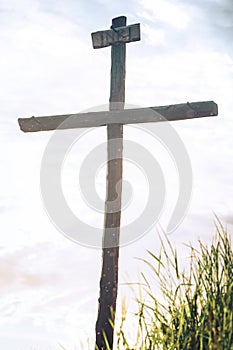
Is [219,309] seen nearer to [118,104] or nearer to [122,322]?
[122,322]

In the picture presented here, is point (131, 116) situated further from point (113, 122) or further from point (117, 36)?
point (117, 36)

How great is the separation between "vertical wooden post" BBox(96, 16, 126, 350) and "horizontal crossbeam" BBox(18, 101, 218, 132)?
11 cm

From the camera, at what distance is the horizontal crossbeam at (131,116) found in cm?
706

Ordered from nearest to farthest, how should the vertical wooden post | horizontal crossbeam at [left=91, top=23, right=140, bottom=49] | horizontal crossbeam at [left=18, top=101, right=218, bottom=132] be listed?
1. the vertical wooden post
2. horizontal crossbeam at [left=18, top=101, right=218, bottom=132]
3. horizontal crossbeam at [left=91, top=23, right=140, bottom=49]

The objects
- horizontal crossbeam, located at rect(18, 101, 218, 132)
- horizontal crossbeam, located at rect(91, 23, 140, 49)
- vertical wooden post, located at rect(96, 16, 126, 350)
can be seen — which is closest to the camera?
vertical wooden post, located at rect(96, 16, 126, 350)

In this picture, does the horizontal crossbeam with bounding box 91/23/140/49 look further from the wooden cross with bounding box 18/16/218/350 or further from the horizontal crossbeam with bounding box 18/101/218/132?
the horizontal crossbeam with bounding box 18/101/218/132

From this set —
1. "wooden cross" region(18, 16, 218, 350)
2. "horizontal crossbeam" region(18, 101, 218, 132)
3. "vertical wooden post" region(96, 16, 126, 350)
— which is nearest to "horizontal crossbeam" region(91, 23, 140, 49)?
"wooden cross" region(18, 16, 218, 350)

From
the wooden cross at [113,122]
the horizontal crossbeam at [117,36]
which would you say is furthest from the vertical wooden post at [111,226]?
Result: the horizontal crossbeam at [117,36]

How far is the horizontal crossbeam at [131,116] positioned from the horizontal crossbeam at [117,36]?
94 centimetres

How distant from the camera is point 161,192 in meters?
6.75

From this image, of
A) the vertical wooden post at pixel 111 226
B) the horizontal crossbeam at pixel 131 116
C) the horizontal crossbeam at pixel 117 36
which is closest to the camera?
the vertical wooden post at pixel 111 226

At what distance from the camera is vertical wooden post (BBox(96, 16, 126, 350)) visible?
6.82 metres

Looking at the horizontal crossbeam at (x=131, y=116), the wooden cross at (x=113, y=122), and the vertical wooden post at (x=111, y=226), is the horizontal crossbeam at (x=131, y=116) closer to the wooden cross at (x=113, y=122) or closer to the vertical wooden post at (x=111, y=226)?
the wooden cross at (x=113, y=122)

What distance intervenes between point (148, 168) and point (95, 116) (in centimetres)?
103
